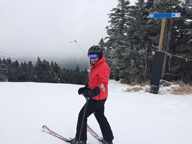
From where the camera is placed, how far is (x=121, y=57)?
533 inches

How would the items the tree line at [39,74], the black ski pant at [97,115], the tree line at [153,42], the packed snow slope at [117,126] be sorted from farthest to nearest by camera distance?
the tree line at [39,74] < the tree line at [153,42] < the packed snow slope at [117,126] < the black ski pant at [97,115]

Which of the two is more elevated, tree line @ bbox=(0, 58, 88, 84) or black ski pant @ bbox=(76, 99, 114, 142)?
black ski pant @ bbox=(76, 99, 114, 142)

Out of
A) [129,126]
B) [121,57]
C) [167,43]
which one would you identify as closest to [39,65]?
[121,57]

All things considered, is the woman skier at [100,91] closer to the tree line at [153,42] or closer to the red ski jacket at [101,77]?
the red ski jacket at [101,77]

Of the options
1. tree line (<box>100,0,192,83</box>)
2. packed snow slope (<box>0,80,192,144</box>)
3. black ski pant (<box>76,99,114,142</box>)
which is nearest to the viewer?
black ski pant (<box>76,99,114,142</box>)

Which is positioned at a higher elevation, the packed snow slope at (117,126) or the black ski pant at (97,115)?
the black ski pant at (97,115)

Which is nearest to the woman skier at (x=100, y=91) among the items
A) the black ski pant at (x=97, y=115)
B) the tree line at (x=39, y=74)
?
the black ski pant at (x=97, y=115)

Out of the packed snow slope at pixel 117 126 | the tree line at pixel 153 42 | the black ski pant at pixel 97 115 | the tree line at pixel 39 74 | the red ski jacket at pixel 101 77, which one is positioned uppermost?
the tree line at pixel 153 42

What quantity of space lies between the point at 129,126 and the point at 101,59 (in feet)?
7.05

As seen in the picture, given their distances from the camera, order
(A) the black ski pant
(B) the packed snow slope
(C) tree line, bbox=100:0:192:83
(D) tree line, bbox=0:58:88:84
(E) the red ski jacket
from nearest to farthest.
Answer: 1. (E) the red ski jacket
2. (A) the black ski pant
3. (B) the packed snow slope
4. (C) tree line, bbox=100:0:192:83
5. (D) tree line, bbox=0:58:88:84

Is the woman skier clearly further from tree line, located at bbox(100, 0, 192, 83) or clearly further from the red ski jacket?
tree line, located at bbox(100, 0, 192, 83)

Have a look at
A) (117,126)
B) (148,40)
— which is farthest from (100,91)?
(148,40)

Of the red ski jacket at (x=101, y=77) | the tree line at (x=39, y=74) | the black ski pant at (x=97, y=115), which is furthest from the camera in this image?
the tree line at (x=39, y=74)

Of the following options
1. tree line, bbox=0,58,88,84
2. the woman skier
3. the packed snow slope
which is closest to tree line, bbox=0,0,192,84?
the packed snow slope
